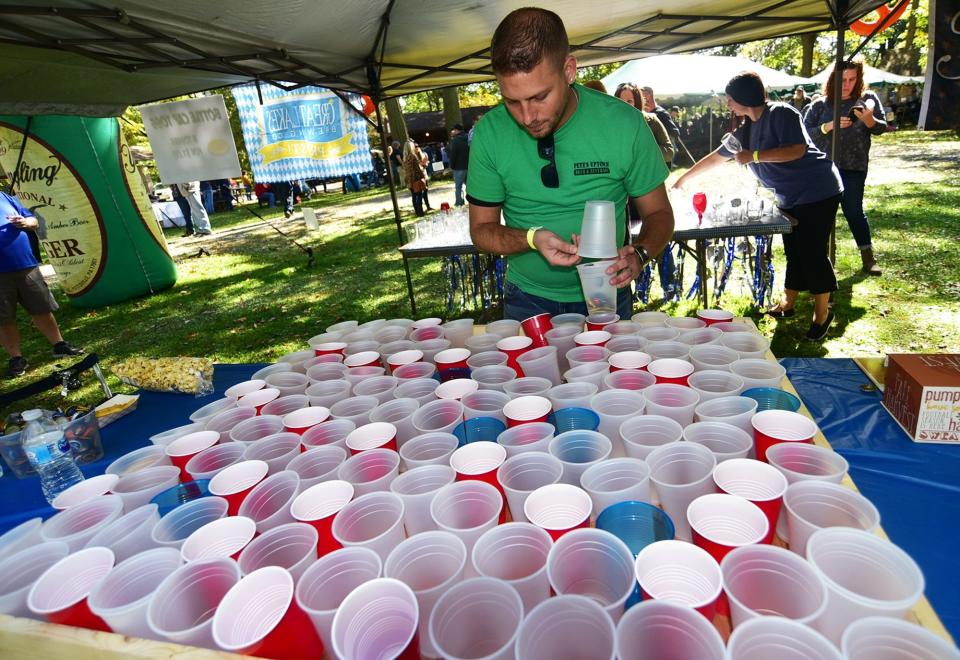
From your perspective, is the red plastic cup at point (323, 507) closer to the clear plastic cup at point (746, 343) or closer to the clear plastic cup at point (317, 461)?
the clear plastic cup at point (317, 461)

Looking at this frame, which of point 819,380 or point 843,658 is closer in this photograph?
point 843,658

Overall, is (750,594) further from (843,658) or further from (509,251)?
(509,251)

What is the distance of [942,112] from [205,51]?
448 cm

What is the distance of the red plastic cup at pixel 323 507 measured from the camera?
109 centimetres

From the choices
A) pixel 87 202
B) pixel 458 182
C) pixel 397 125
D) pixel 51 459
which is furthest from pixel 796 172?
pixel 397 125

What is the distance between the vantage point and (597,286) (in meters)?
1.97

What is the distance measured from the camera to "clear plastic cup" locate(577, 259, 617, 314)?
1.90 m

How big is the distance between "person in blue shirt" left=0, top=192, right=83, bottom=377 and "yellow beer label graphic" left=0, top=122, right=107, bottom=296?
1.84 meters

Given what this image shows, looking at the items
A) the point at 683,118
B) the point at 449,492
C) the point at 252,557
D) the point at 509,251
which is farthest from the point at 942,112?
the point at 683,118

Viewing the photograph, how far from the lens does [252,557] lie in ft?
3.46

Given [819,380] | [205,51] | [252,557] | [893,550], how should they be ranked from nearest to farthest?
[893,550] → [252,557] → [819,380] → [205,51]

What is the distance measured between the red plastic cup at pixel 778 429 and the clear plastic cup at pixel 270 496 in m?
1.12

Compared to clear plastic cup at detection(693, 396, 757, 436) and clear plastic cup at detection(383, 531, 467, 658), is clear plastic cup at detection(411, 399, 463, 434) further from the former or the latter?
clear plastic cup at detection(693, 396, 757, 436)

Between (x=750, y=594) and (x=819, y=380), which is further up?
(x=750, y=594)
